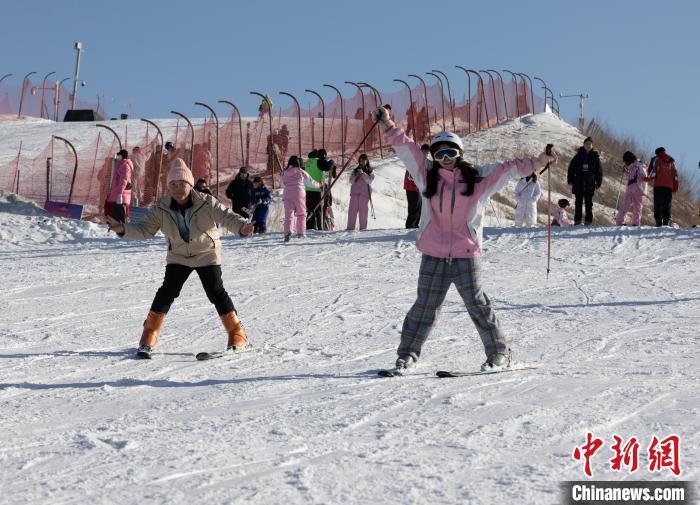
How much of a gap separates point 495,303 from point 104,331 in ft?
12.2

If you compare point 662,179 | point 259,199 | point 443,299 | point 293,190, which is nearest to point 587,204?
point 662,179

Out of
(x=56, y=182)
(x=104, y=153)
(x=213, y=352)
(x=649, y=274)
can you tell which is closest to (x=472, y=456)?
(x=213, y=352)

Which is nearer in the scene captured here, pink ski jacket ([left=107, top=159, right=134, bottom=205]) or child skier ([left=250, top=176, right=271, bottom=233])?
child skier ([left=250, top=176, right=271, bottom=233])

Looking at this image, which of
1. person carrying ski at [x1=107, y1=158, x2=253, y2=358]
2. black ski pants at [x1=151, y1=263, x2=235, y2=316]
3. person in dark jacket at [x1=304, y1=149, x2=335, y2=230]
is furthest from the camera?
person in dark jacket at [x1=304, y1=149, x2=335, y2=230]

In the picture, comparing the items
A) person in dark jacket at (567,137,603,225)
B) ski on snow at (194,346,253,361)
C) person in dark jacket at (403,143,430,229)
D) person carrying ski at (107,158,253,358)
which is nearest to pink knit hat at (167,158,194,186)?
person carrying ski at (107,158,253,358)

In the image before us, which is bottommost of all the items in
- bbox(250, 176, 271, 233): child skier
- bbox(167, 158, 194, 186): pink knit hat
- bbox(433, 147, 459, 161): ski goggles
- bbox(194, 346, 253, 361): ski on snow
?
bbox(194, 346, 253, 361): ski on snow

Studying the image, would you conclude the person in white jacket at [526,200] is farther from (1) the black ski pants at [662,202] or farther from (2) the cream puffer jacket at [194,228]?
(2) the cream puffer jacket at [194,228]

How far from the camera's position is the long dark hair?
18.6ft

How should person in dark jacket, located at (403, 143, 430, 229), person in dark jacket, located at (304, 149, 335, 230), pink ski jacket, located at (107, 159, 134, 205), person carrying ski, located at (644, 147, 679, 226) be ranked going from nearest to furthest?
person carrying ski, located at (644, 147, 679, 226) < person in dark jacket, located at (304, 149, 335, 230) < person in dark jacket, located at (403, 143, 430, 229) < pink ski jacket, located at (107, 159, 134, 205)

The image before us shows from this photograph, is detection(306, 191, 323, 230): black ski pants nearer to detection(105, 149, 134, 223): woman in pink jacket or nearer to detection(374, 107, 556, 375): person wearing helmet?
detection(105, 149, 134, 223): woman in pink jacket

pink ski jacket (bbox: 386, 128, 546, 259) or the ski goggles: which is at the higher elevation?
the ski goggles

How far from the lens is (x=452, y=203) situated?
5688 millimetres

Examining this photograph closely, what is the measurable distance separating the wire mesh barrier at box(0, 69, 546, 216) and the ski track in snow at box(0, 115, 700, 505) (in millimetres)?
9242

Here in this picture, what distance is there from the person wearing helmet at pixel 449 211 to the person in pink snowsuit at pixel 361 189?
1066 cm
